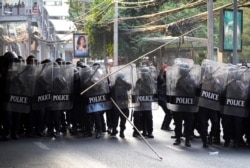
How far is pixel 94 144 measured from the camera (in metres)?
9.80

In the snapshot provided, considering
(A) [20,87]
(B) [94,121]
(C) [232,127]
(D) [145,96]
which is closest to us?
(C) [232,127]

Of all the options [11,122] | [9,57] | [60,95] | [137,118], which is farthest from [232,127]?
[9,57]

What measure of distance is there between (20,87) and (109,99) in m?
2.07

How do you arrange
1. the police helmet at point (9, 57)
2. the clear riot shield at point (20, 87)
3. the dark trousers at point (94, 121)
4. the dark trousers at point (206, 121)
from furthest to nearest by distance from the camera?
1. the dark trousers at point (94, 121)
2. the police helmet at point (9, 57)
3. the clear riot shield at point (20, 87)
4. the dark trousers at point (206, 121)

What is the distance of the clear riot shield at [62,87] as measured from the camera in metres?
10.5

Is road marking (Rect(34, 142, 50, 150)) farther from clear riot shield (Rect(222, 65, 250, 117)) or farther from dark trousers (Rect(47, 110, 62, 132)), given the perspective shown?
clear riot shield (Rect(222, 65, 250, 117))

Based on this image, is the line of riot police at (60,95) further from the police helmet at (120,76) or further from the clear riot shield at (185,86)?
the clear riot shield at (185,86)

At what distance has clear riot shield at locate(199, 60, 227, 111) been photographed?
9297mm

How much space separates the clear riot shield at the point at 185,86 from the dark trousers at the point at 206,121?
18 cm

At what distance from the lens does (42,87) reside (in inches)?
412

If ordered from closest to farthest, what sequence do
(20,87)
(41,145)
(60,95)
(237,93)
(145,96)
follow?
(237,93)
(41,145)
(20,87)
(60,95)
(145,96)

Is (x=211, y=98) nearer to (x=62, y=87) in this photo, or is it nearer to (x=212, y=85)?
(x=212, y=85)

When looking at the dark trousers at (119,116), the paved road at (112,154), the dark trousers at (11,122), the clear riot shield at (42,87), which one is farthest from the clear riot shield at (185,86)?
the dark trousers at (11,122)

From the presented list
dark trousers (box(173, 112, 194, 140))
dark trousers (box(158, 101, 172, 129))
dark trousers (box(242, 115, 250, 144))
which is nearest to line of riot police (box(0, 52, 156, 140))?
dark trousers (box(158, 101, 172, 129))
